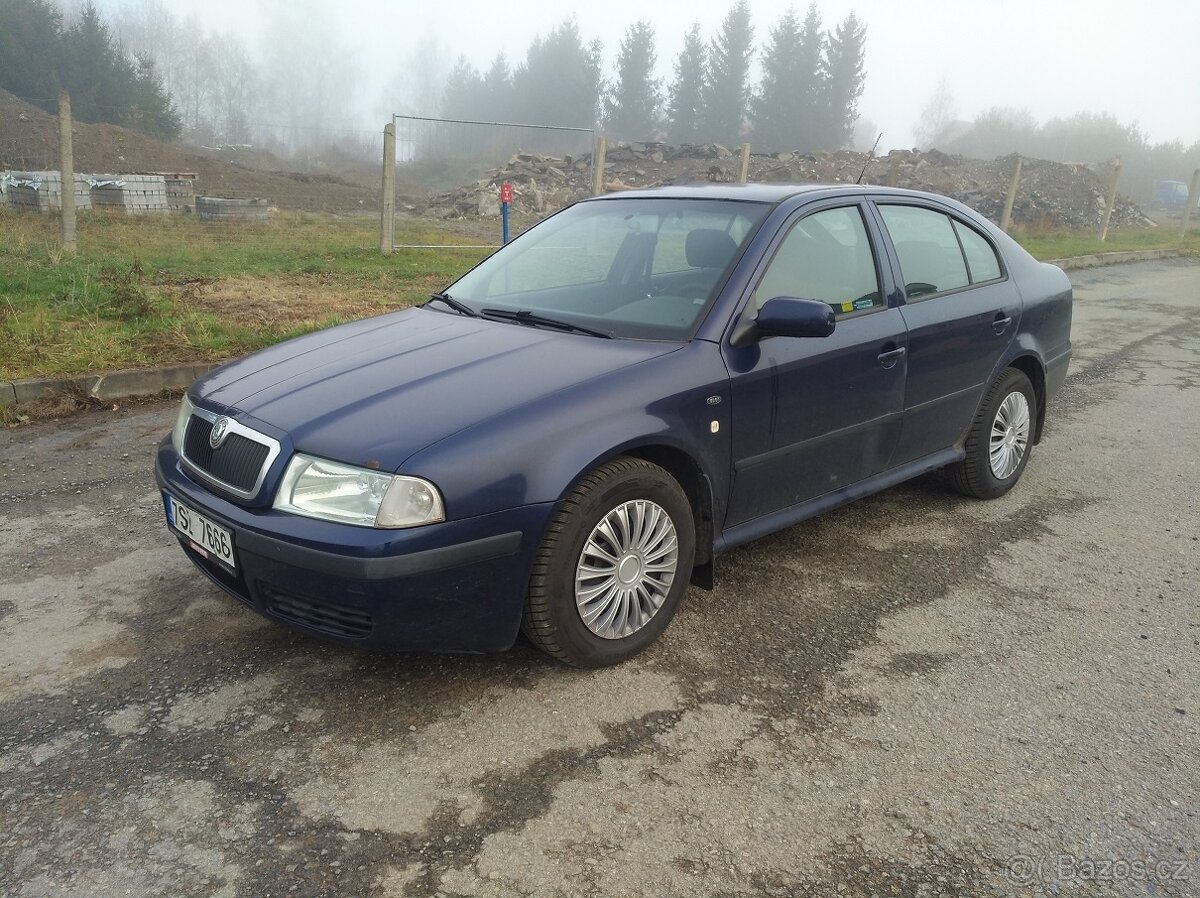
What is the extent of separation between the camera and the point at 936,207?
15.1 feet

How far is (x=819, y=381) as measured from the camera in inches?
145

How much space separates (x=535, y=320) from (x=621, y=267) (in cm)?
51

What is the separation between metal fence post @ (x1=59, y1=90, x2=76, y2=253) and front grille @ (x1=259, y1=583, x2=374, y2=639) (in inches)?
346

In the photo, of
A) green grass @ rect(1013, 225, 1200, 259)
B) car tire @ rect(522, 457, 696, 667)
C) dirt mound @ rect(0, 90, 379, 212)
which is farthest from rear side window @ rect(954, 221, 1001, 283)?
dirt mound @ rect(0, 90, 379, 212)

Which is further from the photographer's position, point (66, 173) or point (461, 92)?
point (461, 92)

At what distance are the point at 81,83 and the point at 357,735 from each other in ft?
159

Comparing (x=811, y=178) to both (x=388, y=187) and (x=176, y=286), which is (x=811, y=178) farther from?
(x=176, y=286)

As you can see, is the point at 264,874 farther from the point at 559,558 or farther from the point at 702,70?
the point at 702,70

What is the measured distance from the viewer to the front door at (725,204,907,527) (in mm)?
3486

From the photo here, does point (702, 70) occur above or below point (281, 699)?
above

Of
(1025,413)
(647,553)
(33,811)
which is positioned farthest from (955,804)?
(1025,413)

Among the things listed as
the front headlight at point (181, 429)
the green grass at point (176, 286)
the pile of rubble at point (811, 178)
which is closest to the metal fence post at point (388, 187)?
the green grass at point (176, 286)

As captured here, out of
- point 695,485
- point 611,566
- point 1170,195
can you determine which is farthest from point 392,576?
point 1170,195
